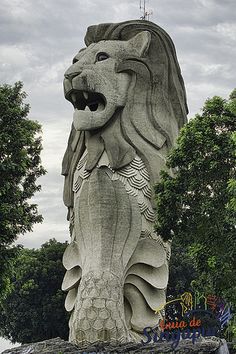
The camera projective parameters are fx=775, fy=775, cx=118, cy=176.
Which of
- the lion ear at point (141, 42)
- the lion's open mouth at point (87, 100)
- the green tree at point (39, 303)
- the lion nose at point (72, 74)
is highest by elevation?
the lion ear at point (141, 42)

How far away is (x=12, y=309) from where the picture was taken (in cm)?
4397

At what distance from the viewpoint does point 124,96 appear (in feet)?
83.1

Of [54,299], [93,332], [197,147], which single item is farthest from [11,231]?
[54,299]

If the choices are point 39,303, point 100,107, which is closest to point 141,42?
point 100,107

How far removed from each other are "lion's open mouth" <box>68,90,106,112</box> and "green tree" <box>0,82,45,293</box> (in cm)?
167

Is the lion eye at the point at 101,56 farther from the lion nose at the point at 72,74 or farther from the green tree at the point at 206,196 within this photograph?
the green tree at the point at 206,196

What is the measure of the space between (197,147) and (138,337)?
7155mm

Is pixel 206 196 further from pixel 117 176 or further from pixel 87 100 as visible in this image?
pixel 87 100

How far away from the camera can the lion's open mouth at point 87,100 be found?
25.2 m

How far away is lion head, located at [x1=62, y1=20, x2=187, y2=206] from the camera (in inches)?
982

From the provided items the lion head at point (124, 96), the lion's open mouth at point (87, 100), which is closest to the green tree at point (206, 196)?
the lion head at point (124, 96)

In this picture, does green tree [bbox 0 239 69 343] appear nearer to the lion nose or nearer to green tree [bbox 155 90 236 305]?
the lion nose

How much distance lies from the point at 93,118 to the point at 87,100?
113cm

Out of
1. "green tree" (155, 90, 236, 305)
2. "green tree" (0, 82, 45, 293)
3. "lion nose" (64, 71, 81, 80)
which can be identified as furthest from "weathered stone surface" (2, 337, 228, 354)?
"lion nose" (64, 71, 81, 80)
